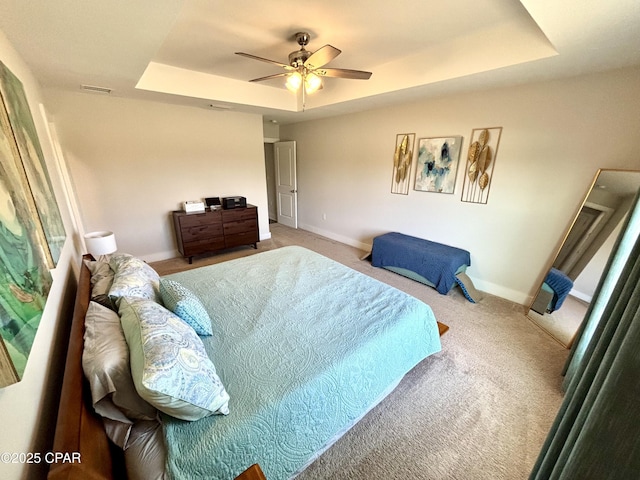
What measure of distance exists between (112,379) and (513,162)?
3.64 metres

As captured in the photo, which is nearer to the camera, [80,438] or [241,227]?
[80,438]

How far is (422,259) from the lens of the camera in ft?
10.5

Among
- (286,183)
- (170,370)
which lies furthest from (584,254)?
(286,183)

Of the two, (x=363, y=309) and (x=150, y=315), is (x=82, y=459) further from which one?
(x=363, y=309)

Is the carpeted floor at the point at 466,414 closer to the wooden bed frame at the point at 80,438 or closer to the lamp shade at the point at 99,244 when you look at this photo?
the wooden bed frame at the point at 80,438

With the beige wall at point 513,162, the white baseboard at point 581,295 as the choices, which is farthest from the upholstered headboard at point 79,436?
the beige wall at point 513,162

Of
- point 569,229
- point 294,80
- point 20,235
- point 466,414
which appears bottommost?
point 466,414

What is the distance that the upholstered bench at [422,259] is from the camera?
300cm

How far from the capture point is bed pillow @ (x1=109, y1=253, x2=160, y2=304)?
4.66 ft

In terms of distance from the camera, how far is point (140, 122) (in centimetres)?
343

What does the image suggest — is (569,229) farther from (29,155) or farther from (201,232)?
(201,232)

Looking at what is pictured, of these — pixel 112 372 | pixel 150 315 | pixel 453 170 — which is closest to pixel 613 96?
pixel 453 170

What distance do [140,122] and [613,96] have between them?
512cm

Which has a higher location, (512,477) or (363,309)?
(363,309)
